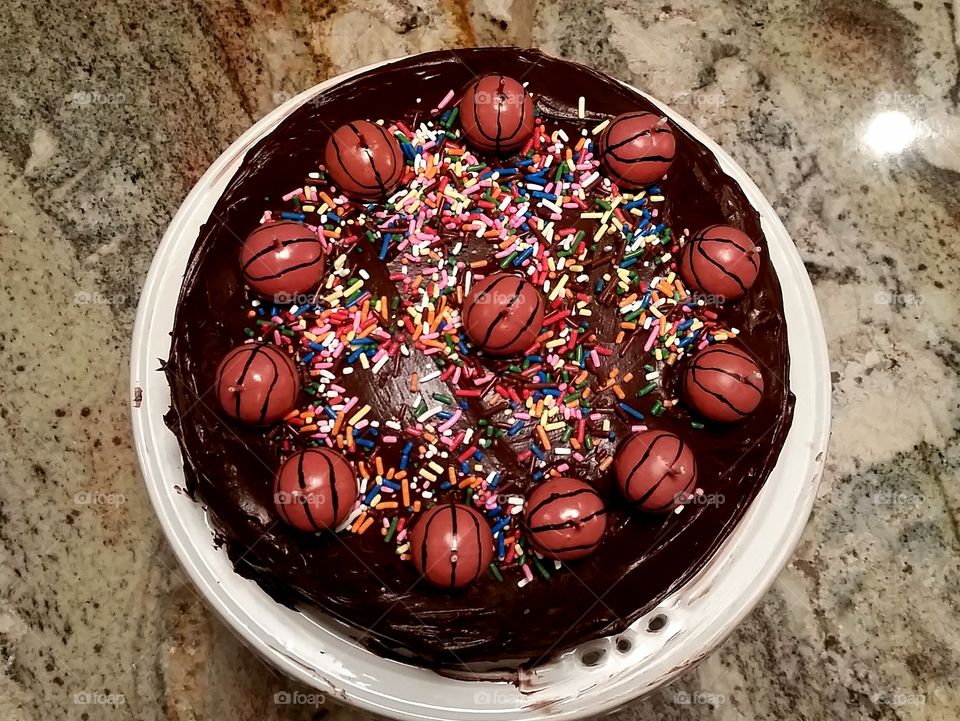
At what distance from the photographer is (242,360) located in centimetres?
194

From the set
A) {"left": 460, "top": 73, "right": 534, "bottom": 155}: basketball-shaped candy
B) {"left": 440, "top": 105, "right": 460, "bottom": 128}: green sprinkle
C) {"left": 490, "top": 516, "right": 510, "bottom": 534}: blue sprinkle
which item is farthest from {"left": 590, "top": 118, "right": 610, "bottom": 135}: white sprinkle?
{"left": 490, "top": 516, "right": 510, "bottom": 534}: blue sprinkle

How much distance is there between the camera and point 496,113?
212 cm

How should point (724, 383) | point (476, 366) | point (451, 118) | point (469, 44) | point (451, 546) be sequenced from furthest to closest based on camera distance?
1. point (469, 44)
2. point (451, 118)
3. point (476, 366)
4. point (724, 383)
5. point (451, 546)

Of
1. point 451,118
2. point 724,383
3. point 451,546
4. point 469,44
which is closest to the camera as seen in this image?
point 451,546

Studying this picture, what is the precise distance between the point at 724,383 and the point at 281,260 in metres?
1.11

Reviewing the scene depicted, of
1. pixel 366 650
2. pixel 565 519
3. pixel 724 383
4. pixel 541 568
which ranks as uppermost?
pixel 724 383

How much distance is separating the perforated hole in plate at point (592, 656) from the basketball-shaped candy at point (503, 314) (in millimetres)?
804

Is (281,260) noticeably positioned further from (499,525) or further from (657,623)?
(657,623)

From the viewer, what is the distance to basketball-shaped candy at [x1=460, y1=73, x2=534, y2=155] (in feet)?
6.98

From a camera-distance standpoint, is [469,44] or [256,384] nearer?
[256,384]

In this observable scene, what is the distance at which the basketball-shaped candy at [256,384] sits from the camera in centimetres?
192

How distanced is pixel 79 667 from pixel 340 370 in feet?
4.56

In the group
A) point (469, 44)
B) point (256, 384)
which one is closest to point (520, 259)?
point (256, 384)

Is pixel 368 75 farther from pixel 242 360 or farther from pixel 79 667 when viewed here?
pixel 79 667
